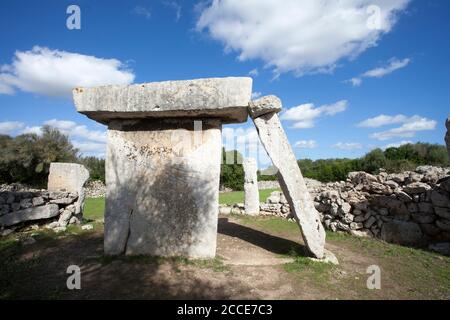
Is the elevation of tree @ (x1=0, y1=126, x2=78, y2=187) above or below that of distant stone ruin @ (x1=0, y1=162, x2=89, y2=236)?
above

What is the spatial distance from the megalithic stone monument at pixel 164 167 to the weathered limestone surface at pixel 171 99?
16 mm

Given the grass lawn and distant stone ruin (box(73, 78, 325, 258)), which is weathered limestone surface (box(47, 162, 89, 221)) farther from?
distant stone ruin (box(73, 78, 325, 258))

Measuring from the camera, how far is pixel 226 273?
420 cm

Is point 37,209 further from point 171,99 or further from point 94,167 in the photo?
point 94,167

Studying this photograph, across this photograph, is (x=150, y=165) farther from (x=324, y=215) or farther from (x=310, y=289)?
(x=324, y=215)

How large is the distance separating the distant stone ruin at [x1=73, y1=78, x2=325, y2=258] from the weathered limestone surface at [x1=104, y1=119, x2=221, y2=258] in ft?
0.06

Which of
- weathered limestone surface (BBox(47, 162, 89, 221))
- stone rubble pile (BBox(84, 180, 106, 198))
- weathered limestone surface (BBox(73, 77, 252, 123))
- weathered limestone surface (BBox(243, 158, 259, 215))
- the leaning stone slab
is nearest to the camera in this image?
weathered limestone surface (BBox(73, 77, 252, 123))

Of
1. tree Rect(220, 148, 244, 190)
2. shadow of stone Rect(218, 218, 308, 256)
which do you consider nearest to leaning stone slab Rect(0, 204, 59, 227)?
shadow of stone Rect(218, 218, 308, 256)

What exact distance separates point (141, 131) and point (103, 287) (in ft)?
8.68

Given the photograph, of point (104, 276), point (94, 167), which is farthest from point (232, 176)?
point (104, 276)

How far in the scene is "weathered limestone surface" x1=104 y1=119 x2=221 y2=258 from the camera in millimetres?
4758

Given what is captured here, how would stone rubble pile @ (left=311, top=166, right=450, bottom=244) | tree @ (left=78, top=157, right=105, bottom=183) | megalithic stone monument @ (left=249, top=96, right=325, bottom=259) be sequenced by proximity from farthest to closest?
tree @ (left=78, top=157, right=105, bottom=183) → stone rubble pile @ (left=311, top=166, right=450, bottom=244) → megalithic stone monument @ (left=249, top=96, right=325, bottom=259)

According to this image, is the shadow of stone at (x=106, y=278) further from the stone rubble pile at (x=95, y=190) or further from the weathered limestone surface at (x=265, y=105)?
the stone rubble pile at (x=95, y=190)

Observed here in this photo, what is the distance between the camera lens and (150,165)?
4.93m
